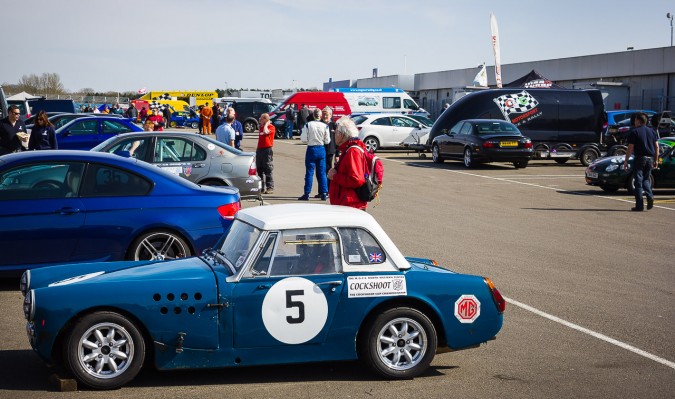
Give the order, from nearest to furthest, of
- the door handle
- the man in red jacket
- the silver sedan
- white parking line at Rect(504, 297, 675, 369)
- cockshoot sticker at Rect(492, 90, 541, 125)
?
white parking line at Rect(504, 297, 675, 369)
the door handle
the man in red jacket
the silver sedan
cockshoot sticker at Rect(492, 90, 541, 125)

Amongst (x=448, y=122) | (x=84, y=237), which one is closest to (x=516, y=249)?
(x=84, y=237)

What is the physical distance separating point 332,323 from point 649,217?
38.9 ft

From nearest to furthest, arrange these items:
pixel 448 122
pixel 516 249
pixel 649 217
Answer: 1. pixel 516 249
2. pixel 649 217
3. pixel 448 122

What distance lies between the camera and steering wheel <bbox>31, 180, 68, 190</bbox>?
865 centimetres

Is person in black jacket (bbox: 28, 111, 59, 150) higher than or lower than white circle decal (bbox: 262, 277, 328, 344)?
higher

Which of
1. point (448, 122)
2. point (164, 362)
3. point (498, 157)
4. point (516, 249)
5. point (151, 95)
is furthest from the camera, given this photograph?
point (151, 95)

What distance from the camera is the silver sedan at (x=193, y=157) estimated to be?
48.6ft

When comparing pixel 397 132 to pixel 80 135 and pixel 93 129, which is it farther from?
pixel 80 135

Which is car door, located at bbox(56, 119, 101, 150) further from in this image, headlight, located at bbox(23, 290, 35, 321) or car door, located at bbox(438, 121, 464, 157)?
headlight, located at bbox(23, 290, 35, 321)

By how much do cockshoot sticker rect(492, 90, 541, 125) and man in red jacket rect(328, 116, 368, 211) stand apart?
21509 millimetres

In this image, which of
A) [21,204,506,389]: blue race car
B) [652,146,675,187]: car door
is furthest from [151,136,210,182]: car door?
[652,146,675,187]: car door

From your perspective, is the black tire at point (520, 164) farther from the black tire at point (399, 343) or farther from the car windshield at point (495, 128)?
the black tire at point (399, 343)

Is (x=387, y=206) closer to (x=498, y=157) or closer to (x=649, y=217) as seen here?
(x=649, y=217)

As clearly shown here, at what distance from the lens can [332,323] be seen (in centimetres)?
602
